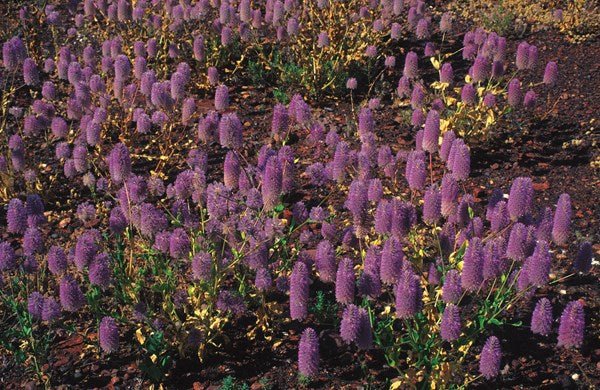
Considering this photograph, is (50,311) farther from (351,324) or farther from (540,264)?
(540,264)

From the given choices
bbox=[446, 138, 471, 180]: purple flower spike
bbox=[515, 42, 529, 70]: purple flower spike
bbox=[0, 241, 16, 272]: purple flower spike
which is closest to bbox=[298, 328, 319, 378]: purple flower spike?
bbox=[446, 138, 471, 180]: purple flower spike

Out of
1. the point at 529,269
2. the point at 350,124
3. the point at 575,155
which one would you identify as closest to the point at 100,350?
the point at 529,269

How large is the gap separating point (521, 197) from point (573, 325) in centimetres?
63

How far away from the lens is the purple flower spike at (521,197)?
3.64 m

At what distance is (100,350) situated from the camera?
162 inches

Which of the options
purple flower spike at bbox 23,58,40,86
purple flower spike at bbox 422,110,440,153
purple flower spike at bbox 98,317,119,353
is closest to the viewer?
purple flower spike at bbox 98,317,119,353

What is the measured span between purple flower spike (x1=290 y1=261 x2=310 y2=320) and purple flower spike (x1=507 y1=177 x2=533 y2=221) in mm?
988

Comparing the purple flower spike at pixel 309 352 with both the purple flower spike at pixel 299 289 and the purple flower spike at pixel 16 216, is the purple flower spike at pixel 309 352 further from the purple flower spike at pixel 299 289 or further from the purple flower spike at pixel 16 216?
the purple flower spike at pixel 16 216

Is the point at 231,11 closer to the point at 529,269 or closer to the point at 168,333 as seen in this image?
the point at 168,333

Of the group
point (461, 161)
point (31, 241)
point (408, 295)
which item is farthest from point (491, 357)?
point (31, 241)

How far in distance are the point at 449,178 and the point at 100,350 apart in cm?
193

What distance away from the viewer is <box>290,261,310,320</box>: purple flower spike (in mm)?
3441

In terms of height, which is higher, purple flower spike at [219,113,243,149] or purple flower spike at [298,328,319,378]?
purple flower spike at [219,113,243,149]

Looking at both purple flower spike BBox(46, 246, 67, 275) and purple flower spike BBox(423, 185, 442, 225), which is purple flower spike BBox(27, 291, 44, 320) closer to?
purple flower spike BBox(46, 246, 67, 275)
